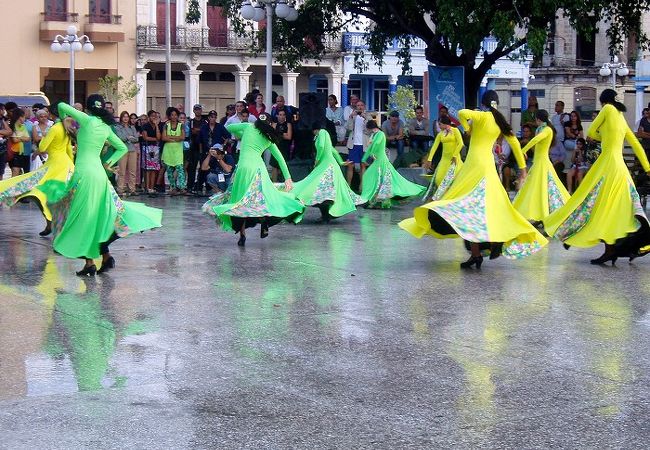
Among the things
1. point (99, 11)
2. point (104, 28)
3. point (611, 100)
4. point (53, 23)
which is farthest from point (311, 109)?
point (99, 11)

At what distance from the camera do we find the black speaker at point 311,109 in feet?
70.5

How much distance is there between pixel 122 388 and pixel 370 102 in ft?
176

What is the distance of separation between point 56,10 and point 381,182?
3093cm

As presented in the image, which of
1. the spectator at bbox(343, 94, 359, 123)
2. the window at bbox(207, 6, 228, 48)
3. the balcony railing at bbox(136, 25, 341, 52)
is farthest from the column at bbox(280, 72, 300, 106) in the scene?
the spectator at bbox(343, 94, 359, 123)

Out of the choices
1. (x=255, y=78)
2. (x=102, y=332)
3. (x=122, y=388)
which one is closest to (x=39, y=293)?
(x=102, y=332)

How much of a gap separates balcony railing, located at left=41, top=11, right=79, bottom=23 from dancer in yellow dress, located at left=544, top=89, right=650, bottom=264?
37.1 metres

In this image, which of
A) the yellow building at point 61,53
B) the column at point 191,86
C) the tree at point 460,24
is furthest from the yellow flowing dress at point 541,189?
the column at point 191,86

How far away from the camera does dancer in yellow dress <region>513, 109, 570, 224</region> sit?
48.4 ft

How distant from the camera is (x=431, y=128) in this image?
23.7 metres

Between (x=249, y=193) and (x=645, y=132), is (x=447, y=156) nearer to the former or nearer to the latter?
(x=645, y=132)

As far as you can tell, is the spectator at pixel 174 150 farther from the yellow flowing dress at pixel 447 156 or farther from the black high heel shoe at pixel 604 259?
the black high heel shoe at pixel 604 259

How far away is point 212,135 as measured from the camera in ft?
72.3

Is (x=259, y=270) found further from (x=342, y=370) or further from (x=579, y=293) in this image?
(x=342, y=370)

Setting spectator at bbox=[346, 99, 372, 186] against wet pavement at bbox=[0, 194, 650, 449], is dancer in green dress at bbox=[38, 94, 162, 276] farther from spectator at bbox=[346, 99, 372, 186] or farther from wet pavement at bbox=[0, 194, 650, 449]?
spectator at bbox=[346, 99, 372, 186]
